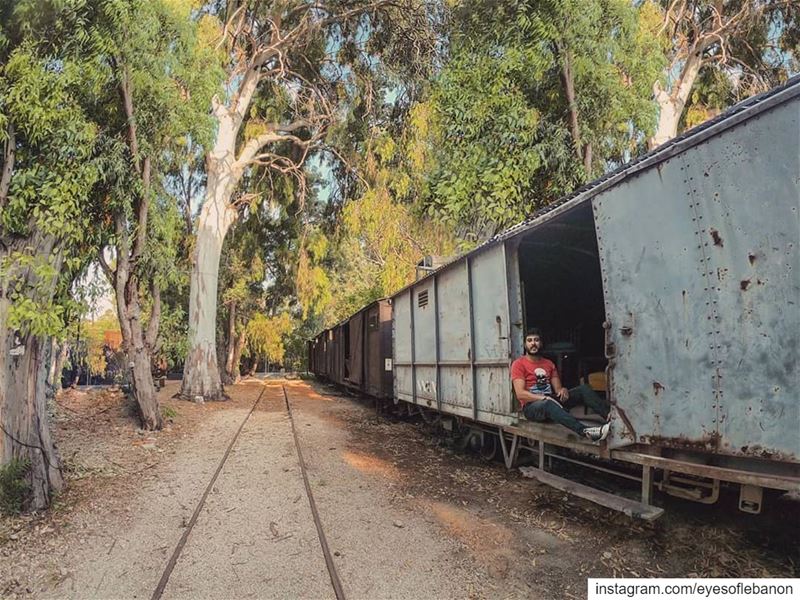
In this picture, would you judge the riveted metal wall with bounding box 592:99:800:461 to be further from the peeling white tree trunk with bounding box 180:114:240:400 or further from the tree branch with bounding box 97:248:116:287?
the peeling white tree trunk with bounding box 180:114:240:400

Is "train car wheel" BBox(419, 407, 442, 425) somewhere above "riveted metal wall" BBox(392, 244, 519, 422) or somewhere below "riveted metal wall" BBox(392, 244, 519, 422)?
below

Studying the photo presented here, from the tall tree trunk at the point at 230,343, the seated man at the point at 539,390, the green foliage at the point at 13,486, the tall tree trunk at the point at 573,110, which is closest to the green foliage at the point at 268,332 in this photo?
the tall tree trunk at the point at 230,343

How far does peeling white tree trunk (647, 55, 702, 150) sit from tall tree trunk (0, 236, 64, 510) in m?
14.3

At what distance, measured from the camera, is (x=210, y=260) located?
17344 millimetres

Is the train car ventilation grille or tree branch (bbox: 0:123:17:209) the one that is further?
the train car ventilation grille

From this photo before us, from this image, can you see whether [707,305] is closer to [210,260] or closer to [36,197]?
[36,197]

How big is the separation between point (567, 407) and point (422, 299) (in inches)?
164

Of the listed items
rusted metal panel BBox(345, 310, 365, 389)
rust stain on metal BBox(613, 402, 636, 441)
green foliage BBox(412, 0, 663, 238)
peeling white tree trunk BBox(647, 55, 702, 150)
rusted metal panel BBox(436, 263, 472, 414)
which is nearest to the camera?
rust stain on metal BBox(613, 402, 636, 441)

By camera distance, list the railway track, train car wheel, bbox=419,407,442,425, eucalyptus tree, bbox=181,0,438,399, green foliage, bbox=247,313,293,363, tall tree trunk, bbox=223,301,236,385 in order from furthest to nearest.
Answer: green foliage, bbox=247,313,293,363 < tall tree trunk, bbox=223,301,236,385 < eucalyptus tree, bbox=181,0,438,399 < train car wheel, bbox=419,407,442,425 < the railway track

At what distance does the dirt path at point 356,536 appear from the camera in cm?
417

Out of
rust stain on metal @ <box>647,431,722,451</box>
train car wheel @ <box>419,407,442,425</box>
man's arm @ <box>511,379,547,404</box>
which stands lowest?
train car wheel @ <box>419,407,442,425</box>

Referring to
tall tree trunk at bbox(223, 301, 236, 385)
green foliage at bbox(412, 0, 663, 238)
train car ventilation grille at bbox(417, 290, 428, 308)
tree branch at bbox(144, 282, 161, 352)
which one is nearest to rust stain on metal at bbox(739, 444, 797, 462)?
train car ventilation grille at bbox(417, 290, 428, 308)

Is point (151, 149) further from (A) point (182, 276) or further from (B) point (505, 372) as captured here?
(B) point (505, 372)

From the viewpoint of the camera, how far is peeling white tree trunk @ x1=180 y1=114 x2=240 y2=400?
17.1m
